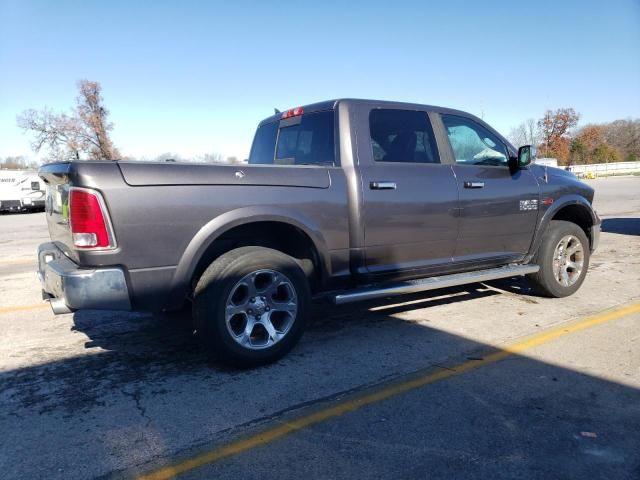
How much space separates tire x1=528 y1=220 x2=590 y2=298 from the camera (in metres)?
5.48

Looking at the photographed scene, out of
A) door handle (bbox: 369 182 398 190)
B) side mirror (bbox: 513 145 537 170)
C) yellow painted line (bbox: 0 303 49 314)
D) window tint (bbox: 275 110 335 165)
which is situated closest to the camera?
door handle (bbox: 369 182 398 190)

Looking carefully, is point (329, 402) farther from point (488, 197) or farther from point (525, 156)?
point (525, 156)

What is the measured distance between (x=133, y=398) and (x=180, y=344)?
1042mm

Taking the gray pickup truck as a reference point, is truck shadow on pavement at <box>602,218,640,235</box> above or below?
below

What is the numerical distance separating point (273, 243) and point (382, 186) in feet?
3.43

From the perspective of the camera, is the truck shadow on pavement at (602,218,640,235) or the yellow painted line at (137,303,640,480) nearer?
the yellow painted line at (137,303,640,480)

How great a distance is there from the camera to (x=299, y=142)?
4793mm

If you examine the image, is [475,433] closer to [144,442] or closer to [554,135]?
[144,442]

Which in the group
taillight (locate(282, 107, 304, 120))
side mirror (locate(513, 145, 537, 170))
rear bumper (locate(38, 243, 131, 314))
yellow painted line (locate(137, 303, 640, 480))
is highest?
taillight (locate(282, 107, 304, 120))

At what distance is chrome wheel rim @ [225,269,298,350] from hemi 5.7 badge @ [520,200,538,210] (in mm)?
2770

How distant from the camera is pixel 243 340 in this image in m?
3.67

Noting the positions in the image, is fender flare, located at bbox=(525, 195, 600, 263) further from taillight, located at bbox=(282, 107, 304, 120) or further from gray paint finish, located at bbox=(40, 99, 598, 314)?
taillight, located at bbox=(282, 107, 304, 120)

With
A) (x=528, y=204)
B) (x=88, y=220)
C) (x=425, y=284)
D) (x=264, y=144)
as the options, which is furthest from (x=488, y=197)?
(x=88, y=220)

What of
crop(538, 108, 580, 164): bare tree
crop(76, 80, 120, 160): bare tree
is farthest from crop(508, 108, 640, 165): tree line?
crop(76, 80, 120, 160): bare tree
